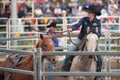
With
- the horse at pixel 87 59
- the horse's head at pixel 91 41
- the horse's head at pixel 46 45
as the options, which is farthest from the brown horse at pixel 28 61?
the horse's head at pixel 91 41

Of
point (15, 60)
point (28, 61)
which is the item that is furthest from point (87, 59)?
point (15, 60)

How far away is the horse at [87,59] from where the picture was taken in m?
8.31

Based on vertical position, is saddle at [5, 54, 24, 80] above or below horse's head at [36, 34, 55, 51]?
below

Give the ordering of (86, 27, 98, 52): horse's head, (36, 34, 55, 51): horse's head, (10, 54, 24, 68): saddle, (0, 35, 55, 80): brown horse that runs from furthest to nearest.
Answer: (10, 54, 24, 68): saddle
(36, 34, 55, 51): horse's head
(0, 35, 55, 80): brown horse
(86, 27, 98, 52): horse's head

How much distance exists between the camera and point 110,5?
19.1 m

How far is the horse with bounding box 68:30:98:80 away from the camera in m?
8.31

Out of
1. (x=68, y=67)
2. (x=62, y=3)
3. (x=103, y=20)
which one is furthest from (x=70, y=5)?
(x=68, y=67)

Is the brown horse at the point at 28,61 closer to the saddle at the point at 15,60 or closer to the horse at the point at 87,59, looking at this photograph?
the saddle at the point at 15,60

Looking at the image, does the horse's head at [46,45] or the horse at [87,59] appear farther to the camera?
the horse's head at [46,45]

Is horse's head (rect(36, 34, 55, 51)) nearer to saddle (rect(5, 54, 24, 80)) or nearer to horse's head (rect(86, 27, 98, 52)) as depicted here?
saddle (rect(5, 54, 24, 80))

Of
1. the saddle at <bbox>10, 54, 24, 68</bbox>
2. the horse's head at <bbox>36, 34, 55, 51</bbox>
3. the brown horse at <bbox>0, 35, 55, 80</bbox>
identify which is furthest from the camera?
the saddle at <bbox>10, 54, 24, 68</bbox>

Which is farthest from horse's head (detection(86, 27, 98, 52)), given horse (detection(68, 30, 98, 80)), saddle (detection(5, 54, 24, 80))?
saddle (detection(5, 54, 24, 80))

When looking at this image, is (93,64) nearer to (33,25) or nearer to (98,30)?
(98,30)

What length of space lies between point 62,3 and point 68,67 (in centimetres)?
1145
